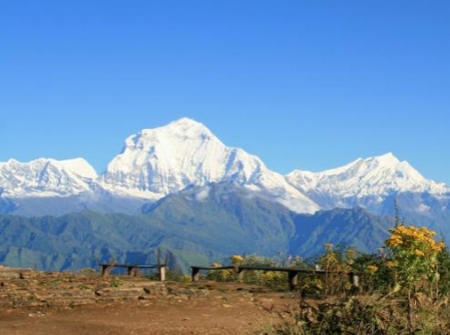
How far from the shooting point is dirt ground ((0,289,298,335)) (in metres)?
18.6

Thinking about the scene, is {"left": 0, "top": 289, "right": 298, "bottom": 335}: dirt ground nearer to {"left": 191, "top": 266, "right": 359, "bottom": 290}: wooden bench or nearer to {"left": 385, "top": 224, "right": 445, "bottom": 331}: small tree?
{"left": 191, "top": 266, "right": 359, "bottom": 290}: wooden bench

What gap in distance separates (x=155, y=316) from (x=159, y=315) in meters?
0.21

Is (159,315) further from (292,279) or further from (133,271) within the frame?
(133,271)

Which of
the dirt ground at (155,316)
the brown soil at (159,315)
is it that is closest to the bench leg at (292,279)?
the brown soil at (159,315)

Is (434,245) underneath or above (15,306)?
above

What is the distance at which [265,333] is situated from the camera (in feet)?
31.0

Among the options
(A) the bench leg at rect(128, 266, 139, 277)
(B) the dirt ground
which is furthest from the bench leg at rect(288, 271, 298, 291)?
(A) the bench leg at rect(128, 266, 139, 277)

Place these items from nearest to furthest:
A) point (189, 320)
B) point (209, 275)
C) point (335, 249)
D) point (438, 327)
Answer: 1. point (438, 327)
2. point (189, 320)
3. point (335, 249)
4. point (209, 275)

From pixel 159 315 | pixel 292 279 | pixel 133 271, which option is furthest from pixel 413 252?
pixel 133 271

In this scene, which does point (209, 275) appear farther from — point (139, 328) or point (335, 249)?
point (139, 328)

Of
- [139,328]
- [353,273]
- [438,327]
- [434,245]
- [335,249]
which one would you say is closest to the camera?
[438,327]

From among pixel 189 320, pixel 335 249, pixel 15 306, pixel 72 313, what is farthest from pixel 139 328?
pixel 335 249

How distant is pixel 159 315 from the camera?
21.0 metres

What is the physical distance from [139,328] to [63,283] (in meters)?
8.68
